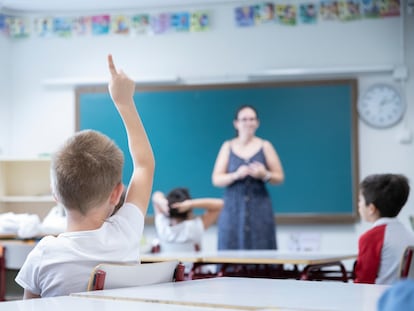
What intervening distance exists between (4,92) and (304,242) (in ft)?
11.2

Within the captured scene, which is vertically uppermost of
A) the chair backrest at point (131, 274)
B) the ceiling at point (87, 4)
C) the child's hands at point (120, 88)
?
the ceiling at point (87, 4)

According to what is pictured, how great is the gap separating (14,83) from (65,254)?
6.29 meters

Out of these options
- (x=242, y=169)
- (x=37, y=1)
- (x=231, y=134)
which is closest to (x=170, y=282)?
(x=242, y=169)

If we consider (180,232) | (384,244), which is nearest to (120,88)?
(384,244)

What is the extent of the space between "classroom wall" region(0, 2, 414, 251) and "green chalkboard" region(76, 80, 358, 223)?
0.48 ft

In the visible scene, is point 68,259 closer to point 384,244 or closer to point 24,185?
point 384,244

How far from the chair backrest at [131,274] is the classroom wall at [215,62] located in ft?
16.8

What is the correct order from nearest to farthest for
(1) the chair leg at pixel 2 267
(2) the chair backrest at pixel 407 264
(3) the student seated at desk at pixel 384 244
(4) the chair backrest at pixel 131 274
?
(4) the chair backrest at pixel 131 274 < (2) the chair backrest at pixel 407 264 < (3) the student seated at desk at pixel 384 244 < (1) the chair leg at pixel 2 267

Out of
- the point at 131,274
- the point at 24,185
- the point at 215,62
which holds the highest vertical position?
the point at 215,62

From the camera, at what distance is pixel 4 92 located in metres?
7.68

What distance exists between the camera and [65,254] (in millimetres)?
1765

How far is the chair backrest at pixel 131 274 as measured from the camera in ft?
5.37

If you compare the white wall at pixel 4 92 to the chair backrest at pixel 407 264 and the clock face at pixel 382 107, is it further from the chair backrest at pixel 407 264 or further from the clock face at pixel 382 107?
the chair backrest at pixel 407 264

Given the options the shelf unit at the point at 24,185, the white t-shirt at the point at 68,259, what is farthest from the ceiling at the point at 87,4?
the white t-shirt at the point at 68,259
